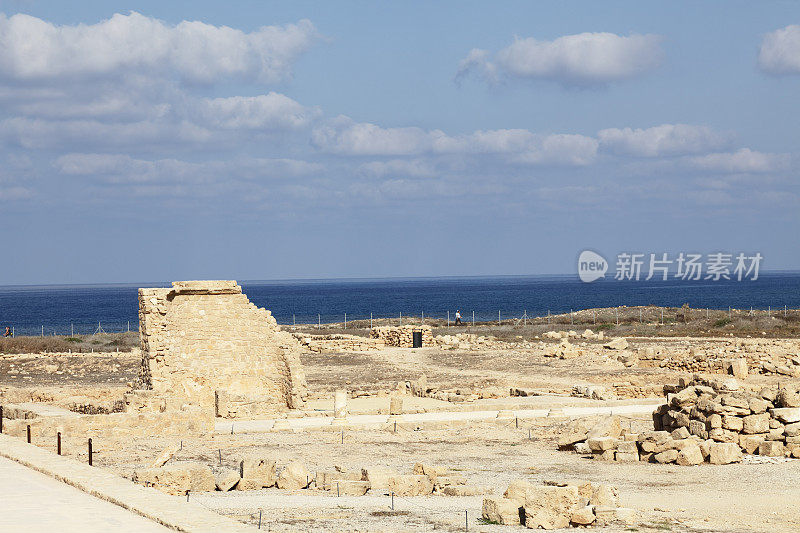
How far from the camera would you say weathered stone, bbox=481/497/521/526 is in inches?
448

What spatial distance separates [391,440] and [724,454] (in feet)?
20.5

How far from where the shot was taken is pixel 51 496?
10.8m

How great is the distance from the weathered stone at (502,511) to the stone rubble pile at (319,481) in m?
1.83

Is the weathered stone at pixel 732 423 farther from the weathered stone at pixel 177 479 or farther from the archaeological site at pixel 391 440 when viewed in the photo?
the weathered stone at pixel 177 479

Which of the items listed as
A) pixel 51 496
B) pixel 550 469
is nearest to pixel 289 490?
→ pixel 51 496

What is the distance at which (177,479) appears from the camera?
12555mm

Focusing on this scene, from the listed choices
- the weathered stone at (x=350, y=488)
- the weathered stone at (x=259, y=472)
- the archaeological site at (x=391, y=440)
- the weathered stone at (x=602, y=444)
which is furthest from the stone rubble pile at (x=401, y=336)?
the weathered stone at (x=350, y=488)

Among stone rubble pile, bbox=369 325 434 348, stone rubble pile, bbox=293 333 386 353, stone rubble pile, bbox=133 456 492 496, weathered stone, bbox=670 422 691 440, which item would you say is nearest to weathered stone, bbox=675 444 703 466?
weathered stone, bbox=670 422 691 440

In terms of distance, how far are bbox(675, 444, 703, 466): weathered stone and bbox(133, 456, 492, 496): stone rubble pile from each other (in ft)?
14.1

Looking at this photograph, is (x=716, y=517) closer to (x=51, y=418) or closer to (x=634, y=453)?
Answer: (x=634, y=453)

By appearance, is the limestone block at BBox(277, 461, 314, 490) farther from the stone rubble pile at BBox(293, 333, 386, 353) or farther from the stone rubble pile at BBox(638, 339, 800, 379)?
the stone rubble pile at BBox(293, 333, 386, 353)

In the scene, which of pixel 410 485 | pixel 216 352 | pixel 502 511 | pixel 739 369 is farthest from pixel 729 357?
pixel 502 511

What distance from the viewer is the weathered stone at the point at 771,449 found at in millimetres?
16625

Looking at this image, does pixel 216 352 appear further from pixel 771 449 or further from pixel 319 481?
pixel 771 449
